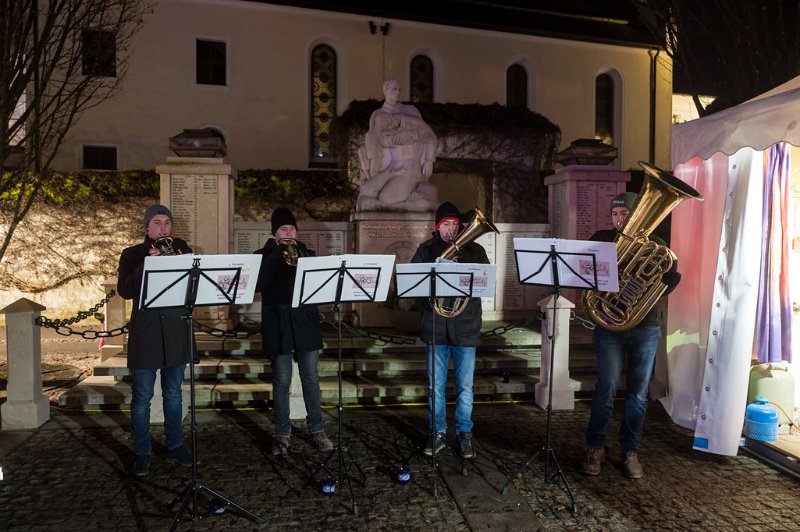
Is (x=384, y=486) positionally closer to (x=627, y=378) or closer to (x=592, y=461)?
(x=592, y=461)

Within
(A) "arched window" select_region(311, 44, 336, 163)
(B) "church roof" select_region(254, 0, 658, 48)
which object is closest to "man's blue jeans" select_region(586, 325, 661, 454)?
(A) "arched window" select_region(311, 44, 336, 163)

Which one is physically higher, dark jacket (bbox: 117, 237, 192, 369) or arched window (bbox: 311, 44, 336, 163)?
arched window (bbox: 311, 44, 336, 163)

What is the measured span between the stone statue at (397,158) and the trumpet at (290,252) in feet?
13.7

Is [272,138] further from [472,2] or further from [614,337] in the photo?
[614,337]

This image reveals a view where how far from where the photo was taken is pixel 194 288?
3.98m

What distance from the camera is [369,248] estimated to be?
9008 mm

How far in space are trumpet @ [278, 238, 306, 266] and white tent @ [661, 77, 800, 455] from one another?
3940 mm

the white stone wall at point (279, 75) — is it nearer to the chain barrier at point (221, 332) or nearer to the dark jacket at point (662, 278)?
the chain barrier at point (221, 332)

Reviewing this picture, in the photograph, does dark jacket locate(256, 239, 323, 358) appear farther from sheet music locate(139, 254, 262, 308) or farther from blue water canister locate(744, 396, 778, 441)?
blue water canister locate(744, 396, 778, 441)

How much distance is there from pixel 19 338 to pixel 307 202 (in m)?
9.73

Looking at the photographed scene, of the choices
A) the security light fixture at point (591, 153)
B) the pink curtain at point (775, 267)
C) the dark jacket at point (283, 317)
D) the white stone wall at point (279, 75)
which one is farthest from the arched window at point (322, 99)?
the pink curtain at point (775, 267)

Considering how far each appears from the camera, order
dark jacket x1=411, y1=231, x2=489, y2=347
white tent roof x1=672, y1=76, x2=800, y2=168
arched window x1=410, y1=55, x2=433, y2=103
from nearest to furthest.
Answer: white tent roof x1=672, y1=76, x2=800, y2=168, dark jacket x1=411, y1=231, x2=489, y2=347, arched window x1=410, y1=55, x2=433, y2=103

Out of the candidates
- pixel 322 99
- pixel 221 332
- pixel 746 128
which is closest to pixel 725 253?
pixel 746 128

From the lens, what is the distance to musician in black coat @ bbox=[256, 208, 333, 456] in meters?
4.94
